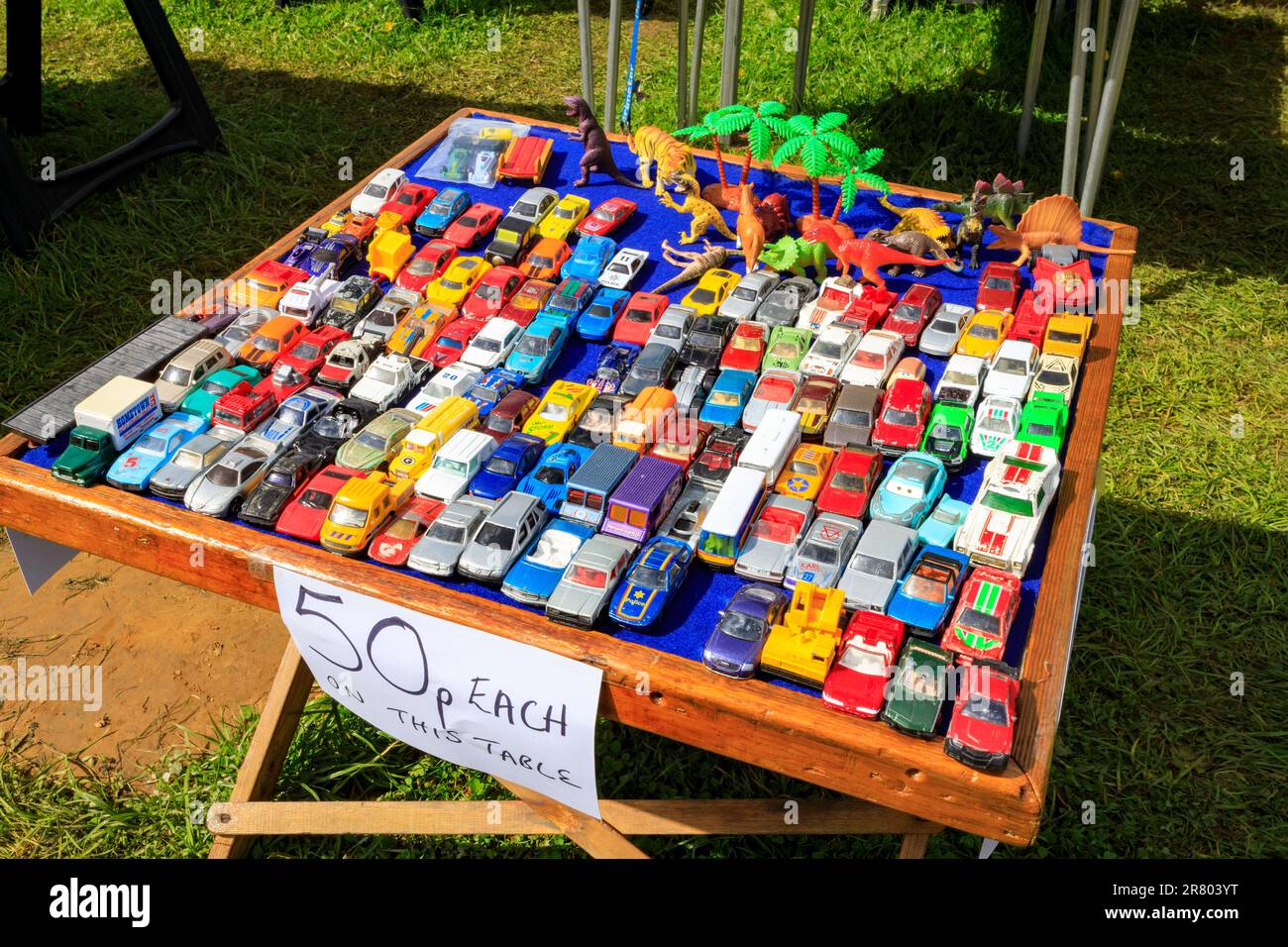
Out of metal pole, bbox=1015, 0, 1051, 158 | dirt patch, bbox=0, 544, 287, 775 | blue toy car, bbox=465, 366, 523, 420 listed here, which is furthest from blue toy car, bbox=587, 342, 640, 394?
metal pole, bbox=1015, 0, 1051, 158

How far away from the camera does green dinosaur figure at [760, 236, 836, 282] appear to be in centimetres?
435

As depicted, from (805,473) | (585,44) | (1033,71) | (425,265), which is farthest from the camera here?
(1033,71)

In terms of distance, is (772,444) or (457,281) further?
(457,281)

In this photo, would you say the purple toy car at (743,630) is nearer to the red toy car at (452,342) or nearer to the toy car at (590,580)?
the toy car at (590,580)

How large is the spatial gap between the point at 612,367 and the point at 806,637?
140 cm

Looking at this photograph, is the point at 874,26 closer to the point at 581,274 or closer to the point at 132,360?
the point at 581,274

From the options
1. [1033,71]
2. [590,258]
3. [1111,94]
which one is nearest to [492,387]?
[590,258]

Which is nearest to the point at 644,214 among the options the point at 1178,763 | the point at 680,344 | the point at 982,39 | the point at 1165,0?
the point at 680,344

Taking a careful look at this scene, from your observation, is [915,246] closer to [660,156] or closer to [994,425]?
[994,425]

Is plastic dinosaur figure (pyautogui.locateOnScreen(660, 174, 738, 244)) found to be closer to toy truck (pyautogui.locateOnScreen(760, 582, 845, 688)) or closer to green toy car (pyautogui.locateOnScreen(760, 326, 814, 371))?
green toy car (pyautogui.locateOnScreen(760, 326, 814, 371))

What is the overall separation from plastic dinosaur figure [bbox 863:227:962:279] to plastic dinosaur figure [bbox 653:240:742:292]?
582 mm

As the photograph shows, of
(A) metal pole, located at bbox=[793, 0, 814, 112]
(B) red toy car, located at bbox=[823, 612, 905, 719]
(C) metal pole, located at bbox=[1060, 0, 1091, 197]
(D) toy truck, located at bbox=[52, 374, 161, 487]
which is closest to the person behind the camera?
(B) red toy car, located at bbox=[823, 612, 905, 719]

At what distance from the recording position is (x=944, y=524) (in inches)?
128

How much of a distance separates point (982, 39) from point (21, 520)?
8640 mm
